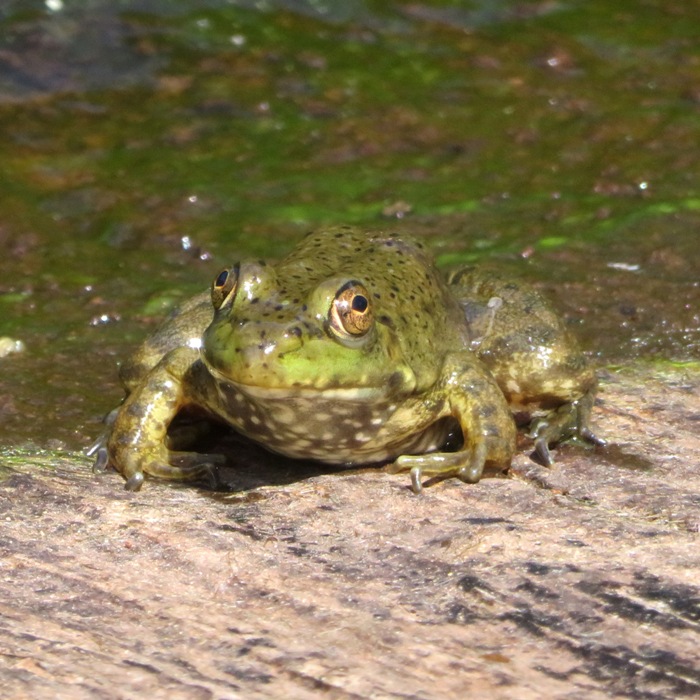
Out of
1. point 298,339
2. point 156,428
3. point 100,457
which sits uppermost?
point 298,339

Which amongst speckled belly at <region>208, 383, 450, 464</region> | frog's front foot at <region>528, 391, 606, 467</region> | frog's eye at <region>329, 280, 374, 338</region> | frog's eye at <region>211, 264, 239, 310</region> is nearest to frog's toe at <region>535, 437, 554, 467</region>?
frog's front foot at <region>528, 391, 606, 467</region>

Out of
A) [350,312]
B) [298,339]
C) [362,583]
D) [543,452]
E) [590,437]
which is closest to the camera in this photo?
[362,583]

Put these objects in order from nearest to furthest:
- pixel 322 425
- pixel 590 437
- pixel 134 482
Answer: pixel 322 425
pixel 134 482
pixel 590 437

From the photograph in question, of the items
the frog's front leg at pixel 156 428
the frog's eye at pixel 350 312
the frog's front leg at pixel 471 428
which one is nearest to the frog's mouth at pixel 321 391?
the frog's eye at pixel 350 312

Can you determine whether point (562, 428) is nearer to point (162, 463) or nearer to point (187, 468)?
point (187, 468)

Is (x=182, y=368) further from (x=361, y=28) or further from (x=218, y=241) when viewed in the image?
(x=361, y=28)

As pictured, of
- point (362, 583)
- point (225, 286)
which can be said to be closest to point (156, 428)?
point (225, 286)

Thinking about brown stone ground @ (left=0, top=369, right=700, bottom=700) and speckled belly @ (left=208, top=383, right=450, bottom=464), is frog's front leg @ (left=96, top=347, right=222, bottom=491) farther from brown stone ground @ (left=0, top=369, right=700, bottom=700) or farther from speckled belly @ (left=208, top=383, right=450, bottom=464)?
speckled belly @ (left=208, top=383, right=450, bottom=464)
